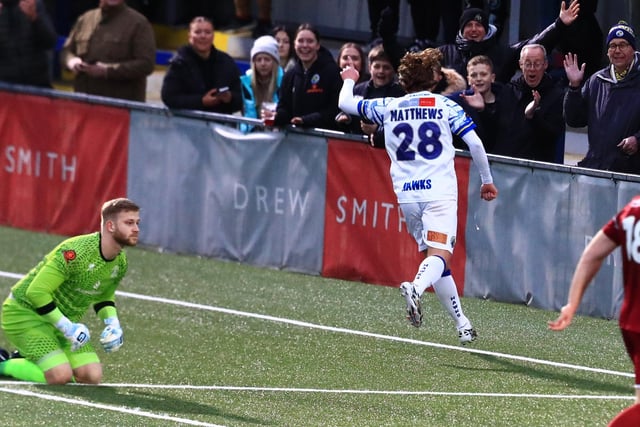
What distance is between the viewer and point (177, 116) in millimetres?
14914

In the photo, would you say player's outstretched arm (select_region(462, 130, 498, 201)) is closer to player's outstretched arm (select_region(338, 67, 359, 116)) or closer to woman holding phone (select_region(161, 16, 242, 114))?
player's outstretched arm (select_region(338, 67, 359, 116))

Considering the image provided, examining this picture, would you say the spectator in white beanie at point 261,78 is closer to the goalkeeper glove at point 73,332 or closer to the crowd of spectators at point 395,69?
the crowd of spectators at point 395,69

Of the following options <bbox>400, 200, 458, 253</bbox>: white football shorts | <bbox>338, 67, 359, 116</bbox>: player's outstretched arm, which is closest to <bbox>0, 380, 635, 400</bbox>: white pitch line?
<bbox>400, 200, 458, 253</bbox>: white football shorts

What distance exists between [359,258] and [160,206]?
2655 mm

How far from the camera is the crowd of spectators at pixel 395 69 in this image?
37.8 feet

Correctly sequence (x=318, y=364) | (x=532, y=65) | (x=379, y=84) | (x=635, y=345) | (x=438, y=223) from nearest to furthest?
(x=635, y=345) → (x=438, y=223) → (x=318, y=364) → (x=532, y=65) → (x=379, y=84)

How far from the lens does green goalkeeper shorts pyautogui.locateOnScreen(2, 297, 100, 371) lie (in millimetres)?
10273

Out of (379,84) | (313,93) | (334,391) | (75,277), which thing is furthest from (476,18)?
(75,277)

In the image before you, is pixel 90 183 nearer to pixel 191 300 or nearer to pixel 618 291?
pixel 191 300

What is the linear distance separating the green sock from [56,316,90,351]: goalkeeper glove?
70 centimetres

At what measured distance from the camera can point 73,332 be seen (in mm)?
9688

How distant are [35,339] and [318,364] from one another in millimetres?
2062

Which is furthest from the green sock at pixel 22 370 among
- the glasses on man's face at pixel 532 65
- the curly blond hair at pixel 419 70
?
the glasses on man's face at pixel 532 65

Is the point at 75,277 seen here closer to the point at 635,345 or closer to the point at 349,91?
the point at 349,91
